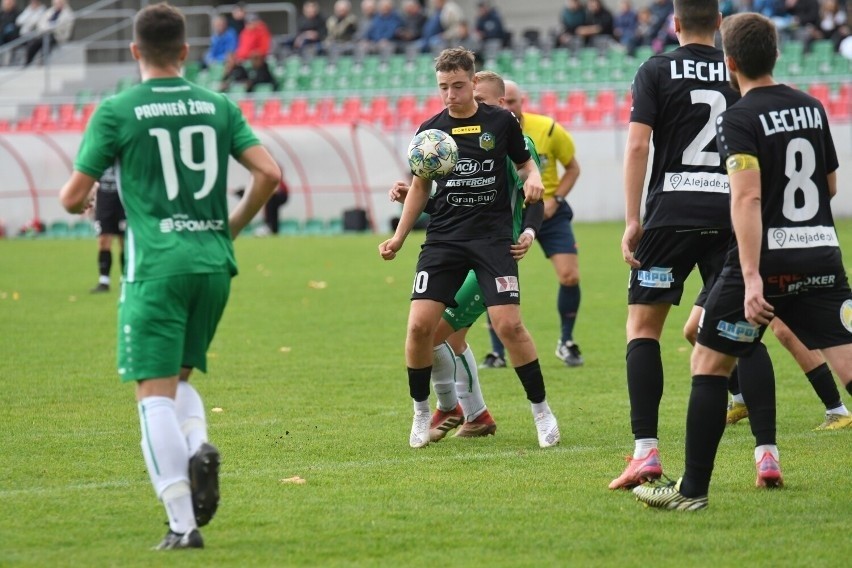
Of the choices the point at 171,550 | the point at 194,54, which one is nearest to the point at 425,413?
the point at 171,550

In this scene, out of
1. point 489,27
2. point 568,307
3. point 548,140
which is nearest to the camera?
point 548,140

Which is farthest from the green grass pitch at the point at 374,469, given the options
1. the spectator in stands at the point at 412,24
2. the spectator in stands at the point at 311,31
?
the spectator in stands at the point at 311,31

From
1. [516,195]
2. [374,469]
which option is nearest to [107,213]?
[516,195]

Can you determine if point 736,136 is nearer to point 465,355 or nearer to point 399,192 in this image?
point 399,192

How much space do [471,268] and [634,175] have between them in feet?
5.30

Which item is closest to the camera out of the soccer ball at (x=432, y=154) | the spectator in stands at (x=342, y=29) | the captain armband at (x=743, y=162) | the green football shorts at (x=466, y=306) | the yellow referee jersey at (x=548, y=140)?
the captain armband at (x=743, y=162)

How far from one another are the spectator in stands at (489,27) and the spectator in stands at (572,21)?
58.9 inches

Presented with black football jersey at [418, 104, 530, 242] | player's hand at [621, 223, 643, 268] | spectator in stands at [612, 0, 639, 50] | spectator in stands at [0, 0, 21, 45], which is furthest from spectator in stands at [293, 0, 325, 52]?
player's hand at [621, 223, 643, 268]

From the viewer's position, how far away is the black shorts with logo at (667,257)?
6.10 meters

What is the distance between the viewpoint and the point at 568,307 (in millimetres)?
10945

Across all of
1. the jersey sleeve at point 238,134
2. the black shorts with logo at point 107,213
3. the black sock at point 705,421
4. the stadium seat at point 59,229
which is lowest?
the stadium seat at point 59,229

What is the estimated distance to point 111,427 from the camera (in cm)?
798

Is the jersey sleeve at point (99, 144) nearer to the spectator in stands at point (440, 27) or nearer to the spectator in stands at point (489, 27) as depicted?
the spectator in stands at point (440, 27)

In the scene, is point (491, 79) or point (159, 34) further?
point (491, 79)
